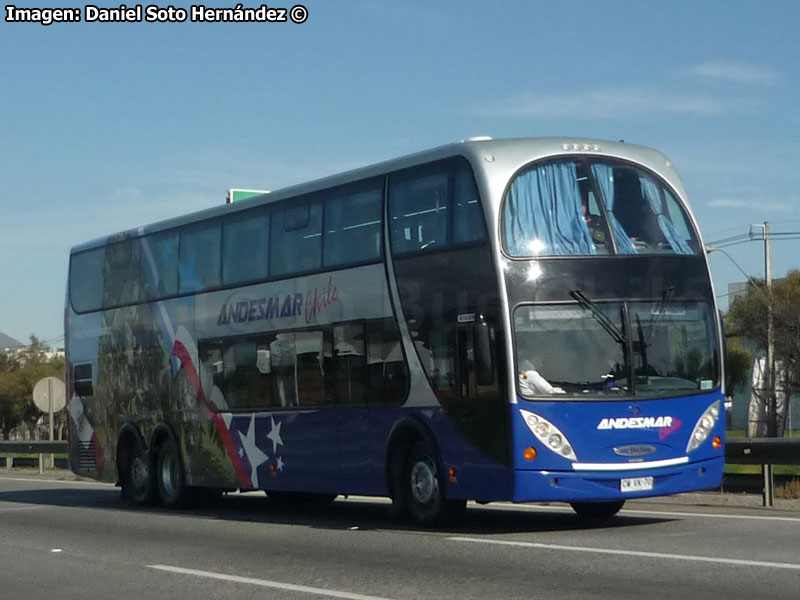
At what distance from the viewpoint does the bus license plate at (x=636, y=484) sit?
14094 millimetres

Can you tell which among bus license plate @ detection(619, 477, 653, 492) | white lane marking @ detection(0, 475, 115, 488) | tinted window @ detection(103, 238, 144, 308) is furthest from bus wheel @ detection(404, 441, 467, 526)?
white lane marking @ detection(0, 475, 115, 488)

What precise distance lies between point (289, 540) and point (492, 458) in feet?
7.49

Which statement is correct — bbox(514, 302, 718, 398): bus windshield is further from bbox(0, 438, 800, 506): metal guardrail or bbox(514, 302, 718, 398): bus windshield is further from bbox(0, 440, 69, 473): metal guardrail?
bbox(0, 440, 69, 473): metal guardrail

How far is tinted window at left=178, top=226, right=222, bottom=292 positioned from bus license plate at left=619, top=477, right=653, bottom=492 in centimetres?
742

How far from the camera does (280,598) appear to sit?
33.0 ft

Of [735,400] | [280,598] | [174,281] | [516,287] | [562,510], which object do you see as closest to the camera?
[280,598]

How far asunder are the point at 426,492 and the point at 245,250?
5015mm

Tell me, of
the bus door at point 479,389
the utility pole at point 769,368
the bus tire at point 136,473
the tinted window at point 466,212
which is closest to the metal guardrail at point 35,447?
the bus tire at point 136,473

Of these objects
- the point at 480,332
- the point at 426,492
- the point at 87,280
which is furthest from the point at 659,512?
the point at 87,280

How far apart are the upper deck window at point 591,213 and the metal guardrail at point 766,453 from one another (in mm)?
2998

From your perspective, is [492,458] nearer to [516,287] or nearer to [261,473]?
[516,287]

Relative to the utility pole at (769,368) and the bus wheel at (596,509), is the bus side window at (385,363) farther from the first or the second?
the utility pole at (769,368)

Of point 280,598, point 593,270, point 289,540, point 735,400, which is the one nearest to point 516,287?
point 593,270

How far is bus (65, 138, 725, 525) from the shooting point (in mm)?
14117
